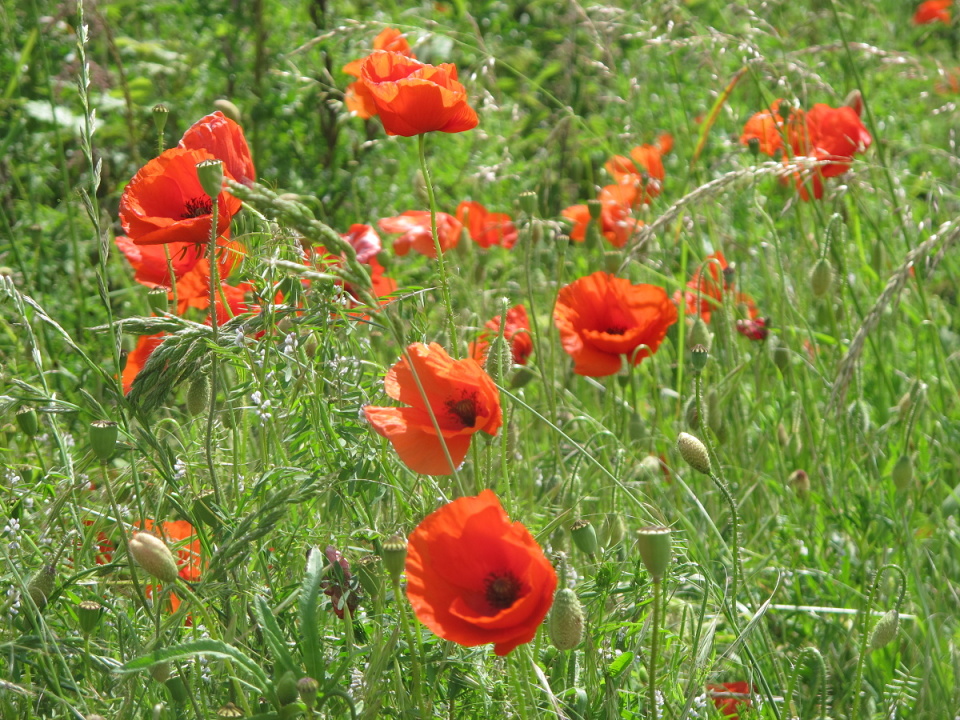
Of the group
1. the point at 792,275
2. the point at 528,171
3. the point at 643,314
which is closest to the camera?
the point at 643,314

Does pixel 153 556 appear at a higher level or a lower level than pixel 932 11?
higher

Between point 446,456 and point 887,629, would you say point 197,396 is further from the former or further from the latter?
point 887,629

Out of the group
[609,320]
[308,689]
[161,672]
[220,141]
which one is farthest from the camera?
[609,320]

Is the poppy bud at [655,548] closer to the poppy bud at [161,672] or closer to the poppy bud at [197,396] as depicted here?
the poppy bud at [161,672]

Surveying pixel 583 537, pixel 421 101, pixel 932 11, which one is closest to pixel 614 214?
pixel 421 101

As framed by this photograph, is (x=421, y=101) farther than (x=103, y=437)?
Yes

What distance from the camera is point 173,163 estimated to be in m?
1.35

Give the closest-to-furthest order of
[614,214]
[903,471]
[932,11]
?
[903,471], [614,214], [932,11]

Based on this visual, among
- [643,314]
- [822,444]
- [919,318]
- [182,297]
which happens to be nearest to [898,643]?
[822,444]

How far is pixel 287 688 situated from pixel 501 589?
227mm

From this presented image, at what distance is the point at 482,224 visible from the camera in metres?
2.67

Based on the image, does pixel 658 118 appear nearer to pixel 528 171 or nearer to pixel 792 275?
pixel 528 171

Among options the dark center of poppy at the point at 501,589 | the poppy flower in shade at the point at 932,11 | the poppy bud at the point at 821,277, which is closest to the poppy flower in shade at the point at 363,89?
the dark center of poppy at the point at 501,589

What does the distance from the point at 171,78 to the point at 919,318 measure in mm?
2416
